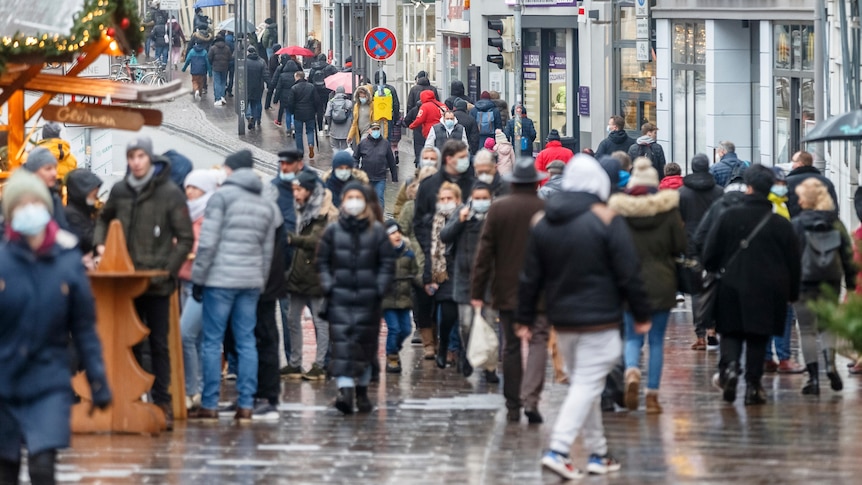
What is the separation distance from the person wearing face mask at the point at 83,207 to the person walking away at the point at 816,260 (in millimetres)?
4778

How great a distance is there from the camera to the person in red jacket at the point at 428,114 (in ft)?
110

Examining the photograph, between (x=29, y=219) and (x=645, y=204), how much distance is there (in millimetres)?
5364

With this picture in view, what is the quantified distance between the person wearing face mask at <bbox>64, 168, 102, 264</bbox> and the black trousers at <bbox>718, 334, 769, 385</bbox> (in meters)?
4.20

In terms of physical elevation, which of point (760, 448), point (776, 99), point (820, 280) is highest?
point (776, 99)

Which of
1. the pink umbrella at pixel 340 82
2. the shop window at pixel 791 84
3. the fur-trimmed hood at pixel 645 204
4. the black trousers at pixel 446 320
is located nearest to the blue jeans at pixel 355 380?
the fur-trimmed hood at pixel 645 204

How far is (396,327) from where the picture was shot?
603 inches

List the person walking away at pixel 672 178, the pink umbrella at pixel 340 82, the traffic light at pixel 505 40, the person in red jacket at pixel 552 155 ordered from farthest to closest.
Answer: the traffic light at pixel 505 40
the pink umbrella at pixel 340 82
the person in red jacket at pixel 552 155
the person walking away at pixel 672 178

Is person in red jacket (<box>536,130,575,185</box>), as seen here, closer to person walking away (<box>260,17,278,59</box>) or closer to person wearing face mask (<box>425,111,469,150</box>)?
person wearing face mask (<box>425,111,469,150</box>)

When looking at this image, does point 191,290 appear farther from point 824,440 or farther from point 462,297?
point 824,440

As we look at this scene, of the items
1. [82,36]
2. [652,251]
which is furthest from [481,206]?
[82,36]

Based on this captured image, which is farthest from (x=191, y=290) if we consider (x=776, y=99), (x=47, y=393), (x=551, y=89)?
(x=551, y=89)

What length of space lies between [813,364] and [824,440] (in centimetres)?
221

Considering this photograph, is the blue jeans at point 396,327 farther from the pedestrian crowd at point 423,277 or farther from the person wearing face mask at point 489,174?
the person wearing face mask at point 489,174

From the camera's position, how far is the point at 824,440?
1158cm
